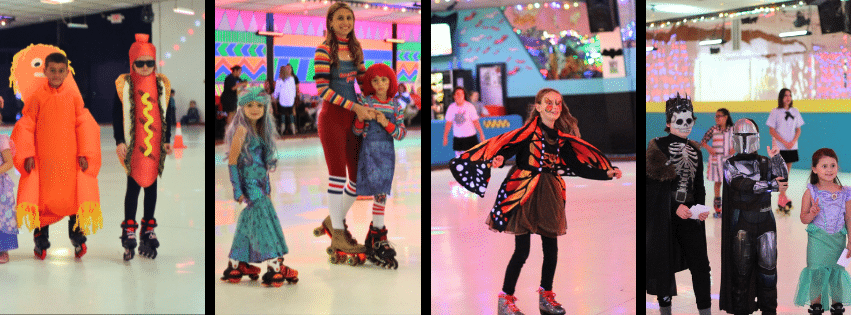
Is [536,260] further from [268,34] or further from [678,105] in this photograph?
[268,34]

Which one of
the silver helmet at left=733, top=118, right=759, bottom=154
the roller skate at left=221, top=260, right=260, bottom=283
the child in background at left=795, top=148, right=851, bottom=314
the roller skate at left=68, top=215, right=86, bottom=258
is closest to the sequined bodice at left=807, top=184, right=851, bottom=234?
the child in background at left=795, top=148, right=851, bottom=314

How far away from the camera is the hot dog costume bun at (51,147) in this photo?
11.6 feet

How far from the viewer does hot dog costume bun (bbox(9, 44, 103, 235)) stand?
3.54m

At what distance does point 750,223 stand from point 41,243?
3434 millimetres

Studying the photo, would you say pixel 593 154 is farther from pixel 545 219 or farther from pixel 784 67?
pixel 784 67

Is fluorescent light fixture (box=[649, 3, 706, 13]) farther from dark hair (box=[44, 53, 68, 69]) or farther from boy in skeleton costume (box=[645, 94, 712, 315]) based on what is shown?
dark hair (box=[44, 53, 68, 69])

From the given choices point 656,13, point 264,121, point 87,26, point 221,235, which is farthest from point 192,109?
point 656,13

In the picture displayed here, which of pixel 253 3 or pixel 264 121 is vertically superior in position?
pixel 253 3

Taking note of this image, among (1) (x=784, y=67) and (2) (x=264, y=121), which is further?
(1) (x=784, y=67)

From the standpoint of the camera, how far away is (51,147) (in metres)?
3.56

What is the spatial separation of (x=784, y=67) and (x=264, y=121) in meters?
10.2

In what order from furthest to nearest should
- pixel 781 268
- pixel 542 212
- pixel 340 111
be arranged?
pixel 781 268 < pixel 340 111 < pixel 542 212

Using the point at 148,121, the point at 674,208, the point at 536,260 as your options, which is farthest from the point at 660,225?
the point at 148,121

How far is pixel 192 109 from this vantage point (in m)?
6.75
